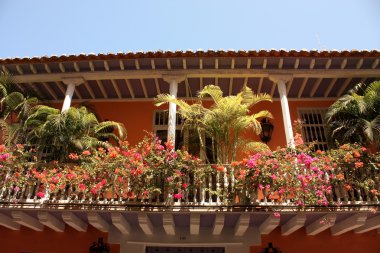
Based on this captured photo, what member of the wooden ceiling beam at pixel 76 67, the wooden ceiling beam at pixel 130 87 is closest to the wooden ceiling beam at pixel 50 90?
the wooden ceiling beam at pixel 76 67

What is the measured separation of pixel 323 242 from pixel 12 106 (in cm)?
867

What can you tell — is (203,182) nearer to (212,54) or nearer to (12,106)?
(212,54)

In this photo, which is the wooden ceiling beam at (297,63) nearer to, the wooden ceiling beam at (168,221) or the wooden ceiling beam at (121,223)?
the wooden ceiling beam at (168,221)

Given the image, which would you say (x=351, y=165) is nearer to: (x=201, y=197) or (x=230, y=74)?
(x=201, y=197)

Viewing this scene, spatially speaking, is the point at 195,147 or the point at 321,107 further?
the point at 321,107

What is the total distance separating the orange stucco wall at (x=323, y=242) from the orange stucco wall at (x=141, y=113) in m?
3.18

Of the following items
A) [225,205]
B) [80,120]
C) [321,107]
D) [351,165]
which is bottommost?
[225,205]

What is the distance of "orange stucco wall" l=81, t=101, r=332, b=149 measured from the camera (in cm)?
1062

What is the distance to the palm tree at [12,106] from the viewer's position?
8578mm

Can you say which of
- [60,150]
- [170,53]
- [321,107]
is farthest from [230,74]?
[60,150]

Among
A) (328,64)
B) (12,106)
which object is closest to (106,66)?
(12,106)

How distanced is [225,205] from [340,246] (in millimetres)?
3328

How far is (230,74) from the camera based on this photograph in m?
9.42

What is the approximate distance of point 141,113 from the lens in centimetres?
1112
